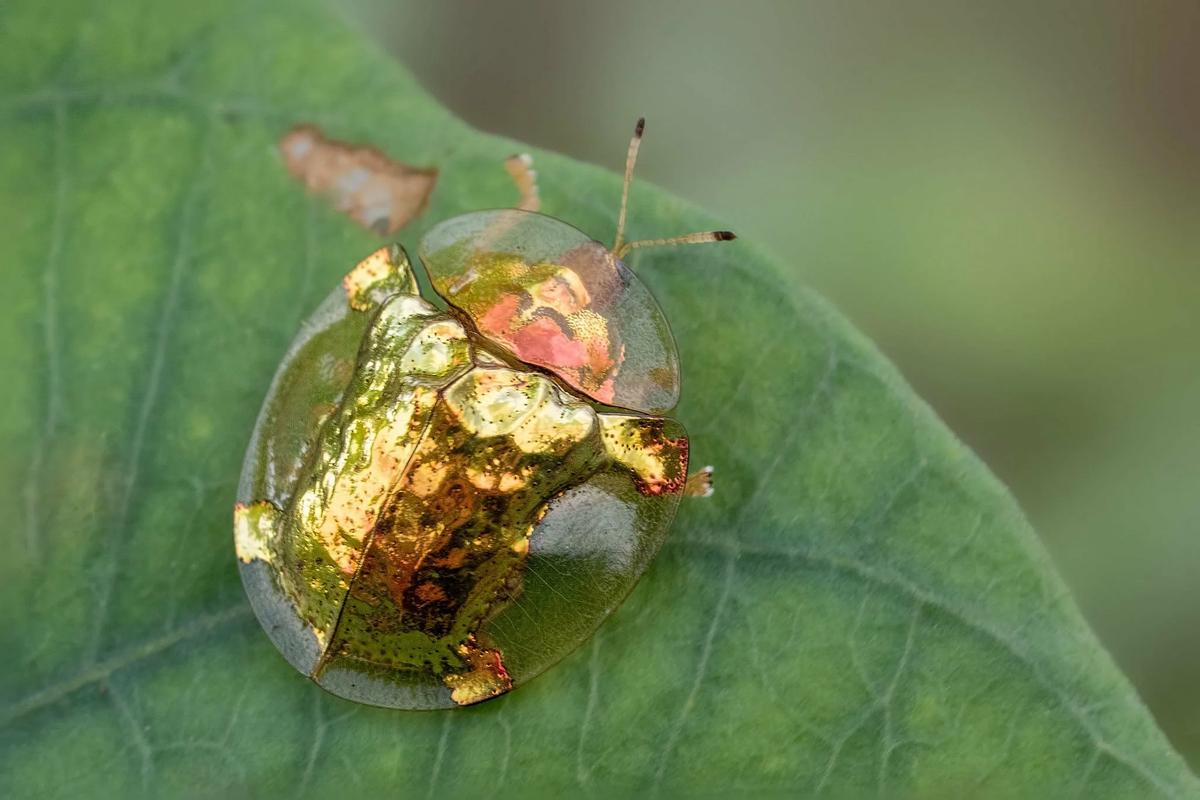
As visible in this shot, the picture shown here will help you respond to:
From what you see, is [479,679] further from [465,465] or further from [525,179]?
[525,179]

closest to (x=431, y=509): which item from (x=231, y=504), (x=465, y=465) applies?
(x=465, y=465)

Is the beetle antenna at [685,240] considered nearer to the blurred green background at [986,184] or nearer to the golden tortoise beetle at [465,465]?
the golden tortoise beetle at [465,465]

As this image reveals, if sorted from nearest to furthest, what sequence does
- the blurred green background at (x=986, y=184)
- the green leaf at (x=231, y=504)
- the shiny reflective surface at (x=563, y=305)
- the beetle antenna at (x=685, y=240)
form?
1. the green leaf at (x=231, y=504)
2. the beetle antenna at (x=685, y=240)
3. the shiny reflective surface at (x=563, y=305)
4. the blurred green background at (x=986, y=184)

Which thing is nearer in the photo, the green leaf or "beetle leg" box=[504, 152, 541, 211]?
the green leaf

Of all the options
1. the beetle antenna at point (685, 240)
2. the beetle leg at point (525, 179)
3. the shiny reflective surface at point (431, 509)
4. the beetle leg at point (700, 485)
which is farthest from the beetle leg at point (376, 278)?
the beetle leg at point (700, 485)

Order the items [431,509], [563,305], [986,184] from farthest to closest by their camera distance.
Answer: [986,184]
[563,305]
[431,509]

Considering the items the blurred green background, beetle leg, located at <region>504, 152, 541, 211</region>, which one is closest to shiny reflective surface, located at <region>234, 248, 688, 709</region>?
beetle leg, located at <region>504, 152, 541, 211</region>

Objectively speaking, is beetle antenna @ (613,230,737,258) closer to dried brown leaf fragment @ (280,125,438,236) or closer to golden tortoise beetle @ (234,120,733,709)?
golden tortoise beetle @ (234,120,733,709)
